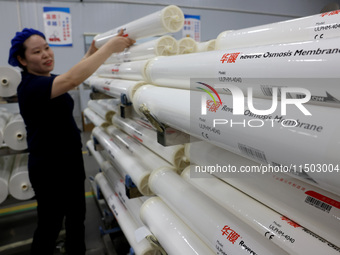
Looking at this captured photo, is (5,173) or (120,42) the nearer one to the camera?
(120,42)

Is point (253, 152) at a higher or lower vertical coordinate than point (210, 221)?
higher

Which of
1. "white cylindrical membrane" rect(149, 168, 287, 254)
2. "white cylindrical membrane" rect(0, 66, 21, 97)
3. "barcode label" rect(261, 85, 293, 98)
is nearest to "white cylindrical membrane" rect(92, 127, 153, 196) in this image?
"white cylindrical membrane" rect(149, 168, 287, 254)

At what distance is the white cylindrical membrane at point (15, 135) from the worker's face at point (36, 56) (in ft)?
1.88

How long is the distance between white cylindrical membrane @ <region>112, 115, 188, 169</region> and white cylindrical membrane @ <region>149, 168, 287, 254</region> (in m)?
0.08

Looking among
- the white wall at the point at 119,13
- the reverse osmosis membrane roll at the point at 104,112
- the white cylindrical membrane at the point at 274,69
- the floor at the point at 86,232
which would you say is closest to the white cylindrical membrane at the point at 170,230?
the white cylindrical membrane at the point at 274,69

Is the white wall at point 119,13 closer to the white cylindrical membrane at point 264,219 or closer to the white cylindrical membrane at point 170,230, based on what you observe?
the white cylindrical membrane at point 170,230

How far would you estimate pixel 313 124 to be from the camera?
1.46 feet

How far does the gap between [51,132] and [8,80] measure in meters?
0.77

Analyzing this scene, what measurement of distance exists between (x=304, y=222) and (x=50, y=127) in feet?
4.43

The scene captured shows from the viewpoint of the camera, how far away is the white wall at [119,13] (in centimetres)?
397

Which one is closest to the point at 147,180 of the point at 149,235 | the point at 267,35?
the point at 149,235

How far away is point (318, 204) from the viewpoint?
0.61 m

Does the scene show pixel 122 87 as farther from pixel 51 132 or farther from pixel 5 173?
pixel 5 173

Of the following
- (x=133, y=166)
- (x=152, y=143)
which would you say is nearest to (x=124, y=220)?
(x=133, y=166)
